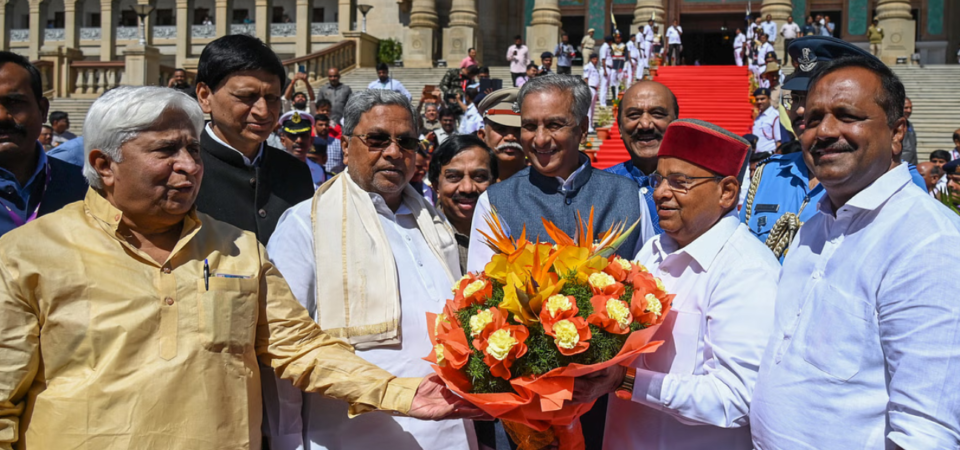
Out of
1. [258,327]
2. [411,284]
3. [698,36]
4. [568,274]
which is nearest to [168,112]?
[258,327]

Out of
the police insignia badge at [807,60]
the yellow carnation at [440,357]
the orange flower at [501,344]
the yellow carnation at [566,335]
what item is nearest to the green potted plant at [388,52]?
the police insignia badge at [807,60]

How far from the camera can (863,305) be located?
2.19 metres

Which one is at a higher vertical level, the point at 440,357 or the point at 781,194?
the point at 781,194

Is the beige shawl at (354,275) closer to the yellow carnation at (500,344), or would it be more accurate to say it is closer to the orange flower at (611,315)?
the yellow carnation at (500,344)

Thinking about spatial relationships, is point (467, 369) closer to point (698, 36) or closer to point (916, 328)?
point (916, 328)

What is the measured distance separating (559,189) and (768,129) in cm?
898

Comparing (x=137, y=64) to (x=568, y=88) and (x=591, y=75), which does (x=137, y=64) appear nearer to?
(x=591, y=75)

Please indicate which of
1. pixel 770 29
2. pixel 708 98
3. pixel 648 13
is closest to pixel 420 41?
pixel 648 13

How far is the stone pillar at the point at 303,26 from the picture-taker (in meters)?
33.0

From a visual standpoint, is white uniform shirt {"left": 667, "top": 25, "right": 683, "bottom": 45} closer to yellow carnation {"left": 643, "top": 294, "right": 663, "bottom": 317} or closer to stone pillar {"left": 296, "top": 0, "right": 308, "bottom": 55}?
stone pillar {"left": 296, "top": 0, "right": 308, "bottom": 55}

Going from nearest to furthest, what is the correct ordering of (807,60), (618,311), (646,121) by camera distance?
(618,311), (807,60), (646,121)

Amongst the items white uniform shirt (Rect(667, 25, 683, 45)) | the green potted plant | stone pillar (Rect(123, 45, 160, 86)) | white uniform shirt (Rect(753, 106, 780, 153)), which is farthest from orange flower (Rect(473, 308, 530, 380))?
the green potted plant

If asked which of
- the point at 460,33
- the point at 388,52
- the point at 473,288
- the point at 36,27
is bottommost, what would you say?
the point at 473,288

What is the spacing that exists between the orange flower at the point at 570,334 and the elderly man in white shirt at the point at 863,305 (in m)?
0.60
